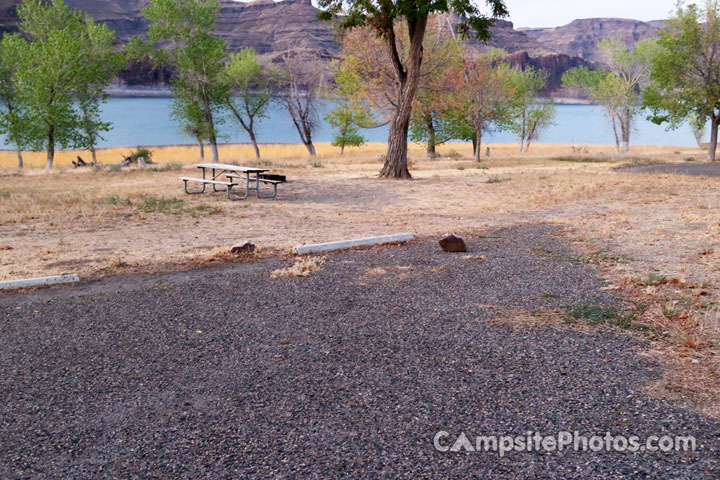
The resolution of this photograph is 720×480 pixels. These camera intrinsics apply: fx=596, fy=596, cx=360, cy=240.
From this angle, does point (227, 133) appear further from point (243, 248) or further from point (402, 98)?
point (243, 248)

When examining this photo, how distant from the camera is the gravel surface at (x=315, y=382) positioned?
2922 mm

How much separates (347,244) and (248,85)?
36.7 m

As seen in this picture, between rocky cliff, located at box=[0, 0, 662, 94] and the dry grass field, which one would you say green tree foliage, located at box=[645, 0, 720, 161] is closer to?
the dry grass field

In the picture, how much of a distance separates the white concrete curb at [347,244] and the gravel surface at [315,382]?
4.89ft

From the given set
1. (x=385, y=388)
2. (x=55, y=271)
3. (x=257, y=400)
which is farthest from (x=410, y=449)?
(x=55, y=271)

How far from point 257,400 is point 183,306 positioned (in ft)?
7.31

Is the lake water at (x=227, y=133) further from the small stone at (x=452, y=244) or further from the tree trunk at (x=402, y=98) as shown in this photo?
the small stone at (x=452, y=244)

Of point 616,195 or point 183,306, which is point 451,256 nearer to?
point 183,306

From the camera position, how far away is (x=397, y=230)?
32.0ft

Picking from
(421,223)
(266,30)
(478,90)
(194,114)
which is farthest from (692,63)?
(266,30)

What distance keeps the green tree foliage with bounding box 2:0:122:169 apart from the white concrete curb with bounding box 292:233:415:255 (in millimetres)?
25915

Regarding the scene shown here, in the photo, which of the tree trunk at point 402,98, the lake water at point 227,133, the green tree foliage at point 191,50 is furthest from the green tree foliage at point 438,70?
the lake water at point 227,133

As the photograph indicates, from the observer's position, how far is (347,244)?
7.96m

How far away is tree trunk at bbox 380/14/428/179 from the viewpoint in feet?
60.9
